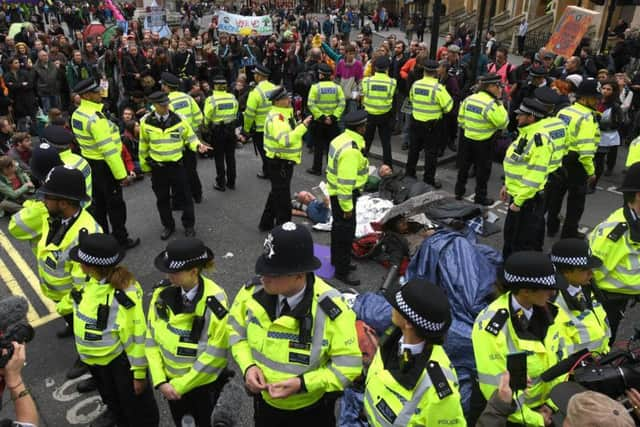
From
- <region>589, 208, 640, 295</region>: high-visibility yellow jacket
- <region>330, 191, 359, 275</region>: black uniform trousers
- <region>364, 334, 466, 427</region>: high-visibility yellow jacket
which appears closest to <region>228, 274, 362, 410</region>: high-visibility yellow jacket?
<region>364, 334, 466, 427</region>: high-visibility yellow jacket

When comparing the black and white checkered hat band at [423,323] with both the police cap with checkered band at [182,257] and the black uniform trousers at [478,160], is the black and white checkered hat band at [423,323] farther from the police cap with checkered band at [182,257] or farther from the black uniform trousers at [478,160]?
the black uniform trousers at [478,160]

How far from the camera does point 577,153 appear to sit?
6555 mm

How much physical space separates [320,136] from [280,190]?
276 cm

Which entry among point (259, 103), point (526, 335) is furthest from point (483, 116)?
point (526, 335)

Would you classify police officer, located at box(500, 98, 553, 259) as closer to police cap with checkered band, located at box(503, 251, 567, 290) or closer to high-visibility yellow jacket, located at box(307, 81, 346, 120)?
police cap with checkered band, located at box(503, 251, 567, 290)

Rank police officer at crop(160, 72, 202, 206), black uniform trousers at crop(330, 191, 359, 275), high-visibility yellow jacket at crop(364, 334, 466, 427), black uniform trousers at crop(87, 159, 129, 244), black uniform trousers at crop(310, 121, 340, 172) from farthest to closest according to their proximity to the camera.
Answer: black uniform trousers at crop(310, 121, 340, 172) < police officer at crop(160, 72, 202, 206) < black uniform trousers at crop(87, 159, 129, 244) < black uniform trousers at crop(330, 191, 359, 275) < high-visibility yellow jacket at crop(364, 334, 466, 427)

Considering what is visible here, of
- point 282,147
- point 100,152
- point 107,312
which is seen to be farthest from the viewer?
point 282,147

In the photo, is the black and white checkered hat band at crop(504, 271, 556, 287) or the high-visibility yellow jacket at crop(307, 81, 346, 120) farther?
the high-visibility yellow jacket at crop(307, 81, 346, 120)

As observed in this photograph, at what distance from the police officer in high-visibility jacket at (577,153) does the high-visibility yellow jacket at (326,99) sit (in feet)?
12.8

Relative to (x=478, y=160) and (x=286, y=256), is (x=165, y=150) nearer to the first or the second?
(x=286, y=256)

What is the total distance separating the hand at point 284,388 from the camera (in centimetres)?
282

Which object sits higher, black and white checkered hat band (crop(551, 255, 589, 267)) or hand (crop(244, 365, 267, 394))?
black and white checkered hat band (crop(551, 255, 589, 267))

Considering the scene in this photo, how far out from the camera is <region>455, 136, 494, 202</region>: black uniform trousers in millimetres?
7934

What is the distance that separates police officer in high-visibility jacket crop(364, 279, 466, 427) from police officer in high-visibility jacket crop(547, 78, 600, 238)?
15.8 feet
